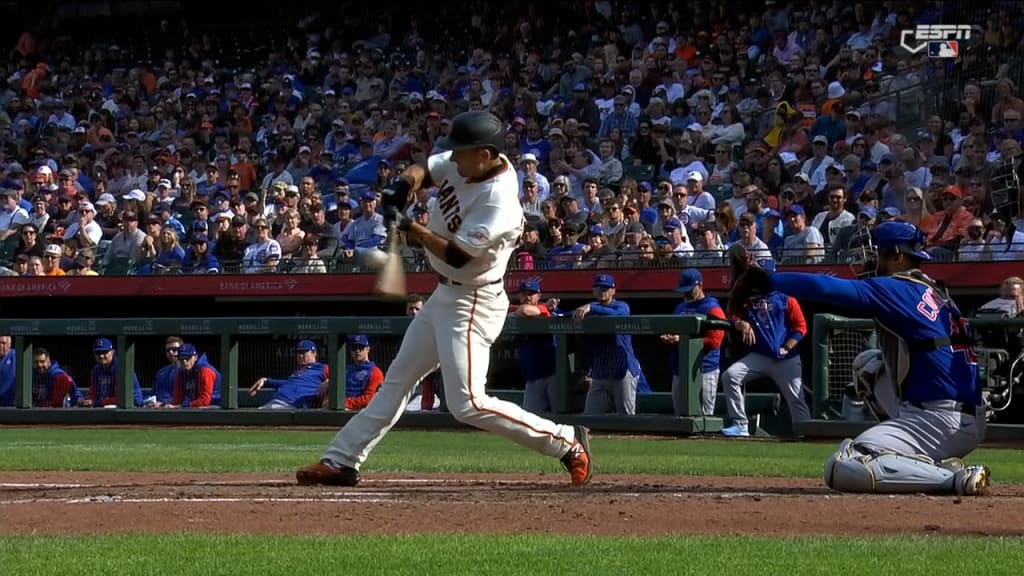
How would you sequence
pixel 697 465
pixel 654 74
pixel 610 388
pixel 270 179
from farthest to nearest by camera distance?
pixel 270 179, pixel 654 74, pixel 610 388, pixel 697 465

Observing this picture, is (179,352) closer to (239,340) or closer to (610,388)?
(239,340)

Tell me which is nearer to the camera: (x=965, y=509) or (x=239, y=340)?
(x=965, y=509)

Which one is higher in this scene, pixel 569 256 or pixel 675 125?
pixel 675 125

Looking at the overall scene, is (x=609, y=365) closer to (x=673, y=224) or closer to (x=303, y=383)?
(x=673, y=224)

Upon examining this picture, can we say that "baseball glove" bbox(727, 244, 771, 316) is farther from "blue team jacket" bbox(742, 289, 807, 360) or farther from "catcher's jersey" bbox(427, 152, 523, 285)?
"blue team jacket" bbox(742, 289, 807, 360)

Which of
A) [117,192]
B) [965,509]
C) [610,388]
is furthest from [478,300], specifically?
[117,192]

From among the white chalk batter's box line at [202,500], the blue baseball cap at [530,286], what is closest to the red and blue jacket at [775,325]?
the blue baseball cap at [530,286]
